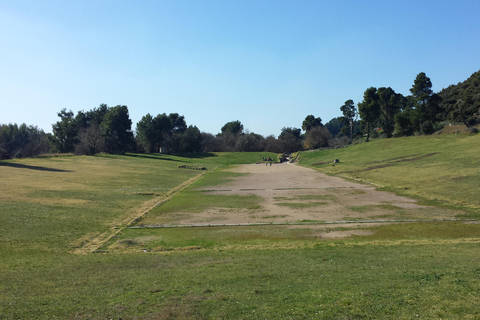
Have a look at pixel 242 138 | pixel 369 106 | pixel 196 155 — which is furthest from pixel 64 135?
pixel 369 106

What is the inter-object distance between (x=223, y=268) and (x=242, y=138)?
430ft

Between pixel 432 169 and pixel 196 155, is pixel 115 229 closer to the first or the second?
pixel 432 169

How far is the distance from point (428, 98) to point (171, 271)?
8201 centimetres

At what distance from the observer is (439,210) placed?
2389 centimetres

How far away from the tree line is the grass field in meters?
51.2

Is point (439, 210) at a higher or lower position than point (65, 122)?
lower

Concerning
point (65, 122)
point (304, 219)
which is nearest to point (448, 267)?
point (304, 219)

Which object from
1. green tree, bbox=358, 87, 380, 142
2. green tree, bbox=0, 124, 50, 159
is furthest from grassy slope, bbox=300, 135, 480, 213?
green tree, bbox=0, 124, 50, 159

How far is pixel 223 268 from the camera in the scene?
12.1 meters

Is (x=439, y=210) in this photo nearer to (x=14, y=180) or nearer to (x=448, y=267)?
(x=448, y=267)

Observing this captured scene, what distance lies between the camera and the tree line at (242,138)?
80.8 metres

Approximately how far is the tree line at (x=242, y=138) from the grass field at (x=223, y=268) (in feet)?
168

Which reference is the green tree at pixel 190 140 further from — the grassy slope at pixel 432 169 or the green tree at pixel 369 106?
the grassy slope at pixel 432 169

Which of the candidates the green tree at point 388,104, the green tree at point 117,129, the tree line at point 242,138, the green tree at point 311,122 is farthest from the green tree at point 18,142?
the green tree at point 311,122
